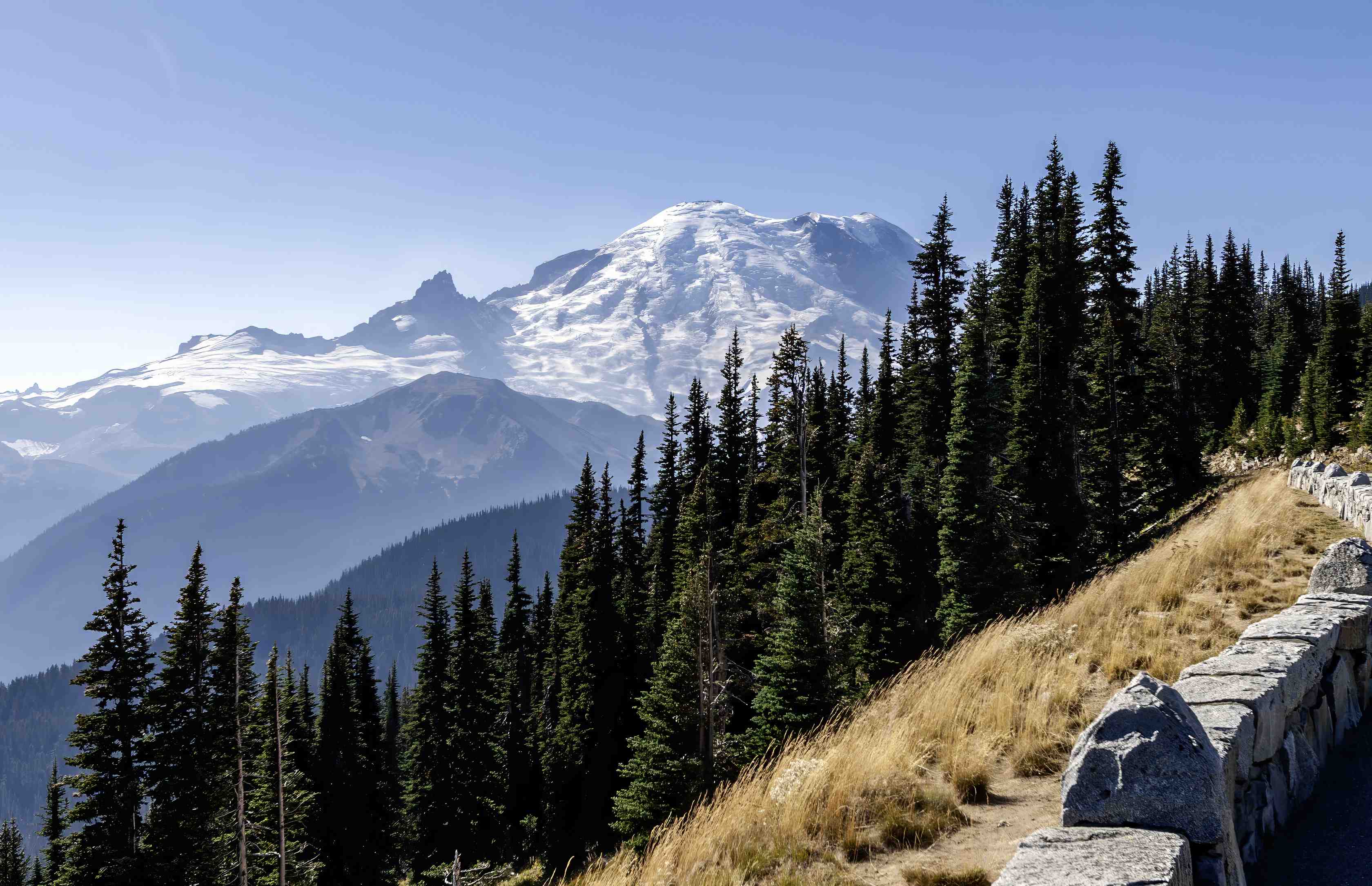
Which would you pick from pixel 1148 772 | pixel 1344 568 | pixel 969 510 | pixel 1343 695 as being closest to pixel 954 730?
pixel 1148 772

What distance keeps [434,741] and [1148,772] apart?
53.9m

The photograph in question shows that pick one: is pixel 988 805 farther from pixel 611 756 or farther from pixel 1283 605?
pixel 611 756

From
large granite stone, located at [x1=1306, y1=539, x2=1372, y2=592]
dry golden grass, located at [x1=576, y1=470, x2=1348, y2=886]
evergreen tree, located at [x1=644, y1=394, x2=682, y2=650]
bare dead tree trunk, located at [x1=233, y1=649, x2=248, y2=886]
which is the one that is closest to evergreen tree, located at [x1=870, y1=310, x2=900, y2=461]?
evergreen tree, located at [x1=644, y1=394, x2=682, y2=650]

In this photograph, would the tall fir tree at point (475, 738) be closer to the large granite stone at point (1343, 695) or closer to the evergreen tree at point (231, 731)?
the evergreen tree at point (231, 731)

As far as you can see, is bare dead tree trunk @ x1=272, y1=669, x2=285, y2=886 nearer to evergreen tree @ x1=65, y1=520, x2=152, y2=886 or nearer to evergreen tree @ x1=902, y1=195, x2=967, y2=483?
evergreen tree @ x1=65, y1=520, x2=152, y2=886

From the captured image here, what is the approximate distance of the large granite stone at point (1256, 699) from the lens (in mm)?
6418

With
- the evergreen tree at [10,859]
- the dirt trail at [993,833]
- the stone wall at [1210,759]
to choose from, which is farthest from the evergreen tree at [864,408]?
the evergreen tree at [10,859]

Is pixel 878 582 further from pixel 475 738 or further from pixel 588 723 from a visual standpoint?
pixel 475 738

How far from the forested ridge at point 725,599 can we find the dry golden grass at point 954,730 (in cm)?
378

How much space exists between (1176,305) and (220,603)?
97.7 m

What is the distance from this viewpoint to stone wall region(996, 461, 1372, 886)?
474 cm

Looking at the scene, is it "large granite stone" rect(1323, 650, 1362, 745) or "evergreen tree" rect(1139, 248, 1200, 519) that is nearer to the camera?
"large granite stone" rect(1323, 650, 1362, 745)

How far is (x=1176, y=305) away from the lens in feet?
303

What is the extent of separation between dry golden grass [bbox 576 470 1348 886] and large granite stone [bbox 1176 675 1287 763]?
1.37 meters
